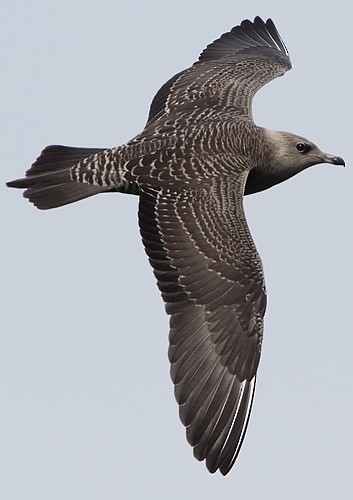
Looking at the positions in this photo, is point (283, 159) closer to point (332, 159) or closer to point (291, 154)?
point (291, 154)

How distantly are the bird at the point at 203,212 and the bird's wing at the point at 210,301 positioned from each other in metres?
0.01

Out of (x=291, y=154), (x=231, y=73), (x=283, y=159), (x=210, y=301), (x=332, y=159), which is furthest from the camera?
(x=231, y=73)

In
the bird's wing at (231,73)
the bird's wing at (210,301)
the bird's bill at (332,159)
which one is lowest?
the bird's wing at (210,301)

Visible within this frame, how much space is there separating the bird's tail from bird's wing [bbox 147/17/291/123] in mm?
1360

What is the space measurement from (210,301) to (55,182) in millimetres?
2281

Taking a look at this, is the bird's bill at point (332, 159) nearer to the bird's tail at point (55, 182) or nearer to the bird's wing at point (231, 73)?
the bird's wing at point (231, 73)

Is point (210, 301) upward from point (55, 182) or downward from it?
downward

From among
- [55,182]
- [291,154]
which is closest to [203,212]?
[55,182]

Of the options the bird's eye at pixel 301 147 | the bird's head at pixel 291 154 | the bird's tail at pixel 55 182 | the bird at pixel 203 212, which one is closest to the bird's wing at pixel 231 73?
the bird at pixel 203 212

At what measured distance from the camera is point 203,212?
1301cm

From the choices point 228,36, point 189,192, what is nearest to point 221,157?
point 189,192

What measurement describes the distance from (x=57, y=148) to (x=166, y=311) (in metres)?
2.64

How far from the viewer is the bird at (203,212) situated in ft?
39.7

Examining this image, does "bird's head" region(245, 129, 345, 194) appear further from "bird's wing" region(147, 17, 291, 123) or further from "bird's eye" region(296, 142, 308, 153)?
"bird's wing" region(147, 17, 291, 123)
